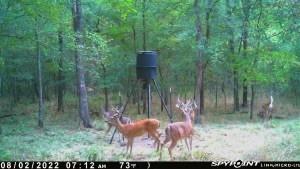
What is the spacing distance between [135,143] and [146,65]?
7.59 ft

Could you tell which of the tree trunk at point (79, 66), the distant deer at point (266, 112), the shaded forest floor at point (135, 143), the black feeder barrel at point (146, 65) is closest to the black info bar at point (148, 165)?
the shaded forest floor at point (135, 143)

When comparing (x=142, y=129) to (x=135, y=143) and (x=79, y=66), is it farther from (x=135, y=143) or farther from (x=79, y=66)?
(x=79, y=66)

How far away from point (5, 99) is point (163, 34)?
12.6 metres

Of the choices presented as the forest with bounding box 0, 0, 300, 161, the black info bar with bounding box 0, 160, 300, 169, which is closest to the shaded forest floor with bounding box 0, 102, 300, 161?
the forest with bounding box 0, 0, 300, 161

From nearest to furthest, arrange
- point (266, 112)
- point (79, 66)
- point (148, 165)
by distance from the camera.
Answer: point (148, 165) < point (79, 66) < point (266, 112)

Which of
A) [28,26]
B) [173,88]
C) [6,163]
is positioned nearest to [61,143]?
[28,26]

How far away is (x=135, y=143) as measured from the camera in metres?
13.4

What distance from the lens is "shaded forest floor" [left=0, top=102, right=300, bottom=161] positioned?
10.5 m

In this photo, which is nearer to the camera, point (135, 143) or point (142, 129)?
point (142, 129)

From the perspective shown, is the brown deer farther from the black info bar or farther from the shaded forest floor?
the black info bar

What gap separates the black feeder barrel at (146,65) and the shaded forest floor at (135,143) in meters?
2.01

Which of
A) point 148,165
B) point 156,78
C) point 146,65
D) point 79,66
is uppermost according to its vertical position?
point 146,65

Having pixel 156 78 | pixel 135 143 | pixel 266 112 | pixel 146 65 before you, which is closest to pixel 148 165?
pixel 135 143

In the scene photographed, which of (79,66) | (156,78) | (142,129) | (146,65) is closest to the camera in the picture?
(142,129)
